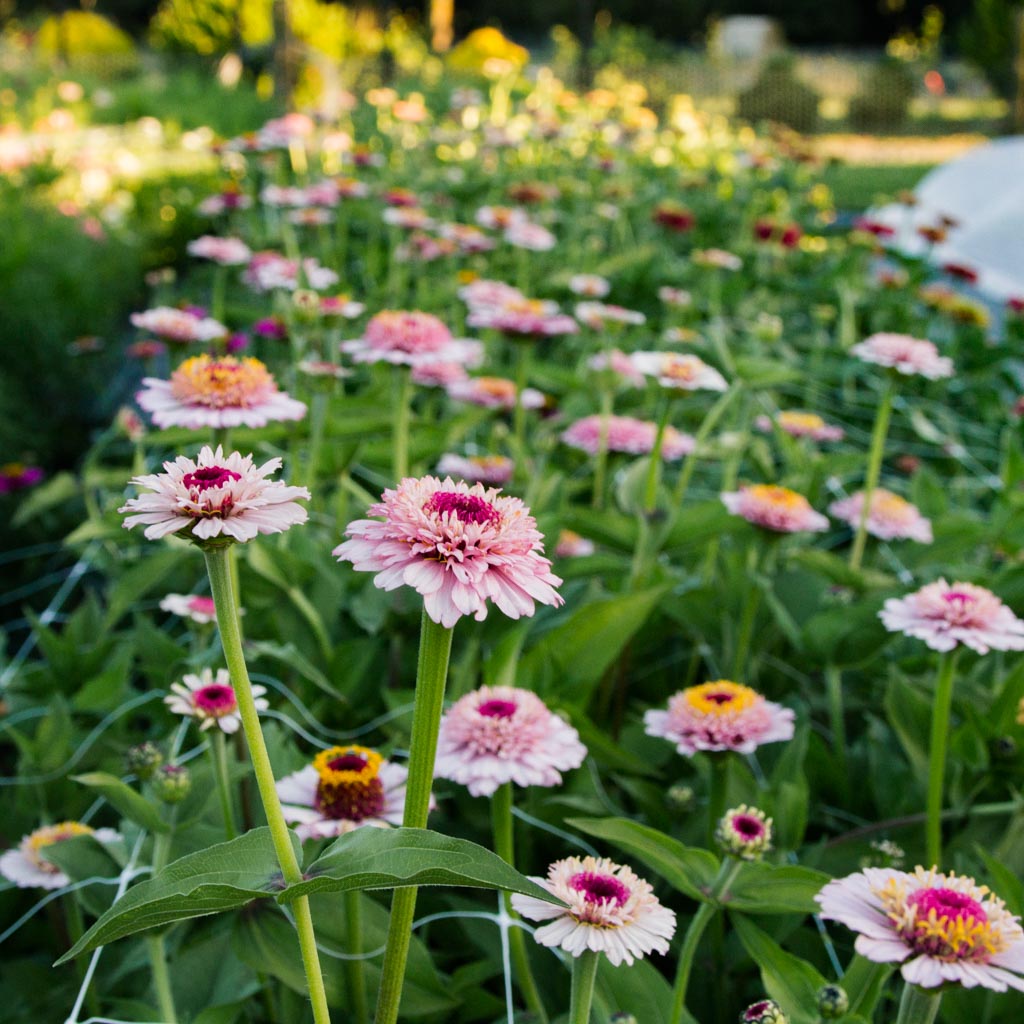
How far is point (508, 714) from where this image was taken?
724mm

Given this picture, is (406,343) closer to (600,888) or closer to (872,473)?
(872,473)

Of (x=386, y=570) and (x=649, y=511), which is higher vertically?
(x=386, y=570)

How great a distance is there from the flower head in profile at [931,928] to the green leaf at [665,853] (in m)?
0.13

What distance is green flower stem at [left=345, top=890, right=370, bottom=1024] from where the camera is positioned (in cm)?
71

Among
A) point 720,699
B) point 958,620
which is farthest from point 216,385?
point 958,620

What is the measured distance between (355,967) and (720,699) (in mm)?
309

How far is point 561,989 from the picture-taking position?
0.84m

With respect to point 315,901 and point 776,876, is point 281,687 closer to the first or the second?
point 315,901

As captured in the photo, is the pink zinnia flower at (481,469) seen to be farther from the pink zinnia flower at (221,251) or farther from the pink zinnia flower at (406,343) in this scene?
the pink zinnia flower at (221,251)

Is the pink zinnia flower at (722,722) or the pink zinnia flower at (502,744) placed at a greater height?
the pink zinnia flower at (502,744)

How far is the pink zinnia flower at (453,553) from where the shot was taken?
0.49 meters

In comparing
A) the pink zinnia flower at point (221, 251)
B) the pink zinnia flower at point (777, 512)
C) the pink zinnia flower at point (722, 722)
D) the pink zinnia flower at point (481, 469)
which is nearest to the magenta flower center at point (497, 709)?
the pink zinnia flower at point (722, 722)

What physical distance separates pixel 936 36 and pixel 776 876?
56.3 feet

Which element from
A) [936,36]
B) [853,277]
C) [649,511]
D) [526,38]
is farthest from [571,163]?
[526,38]
